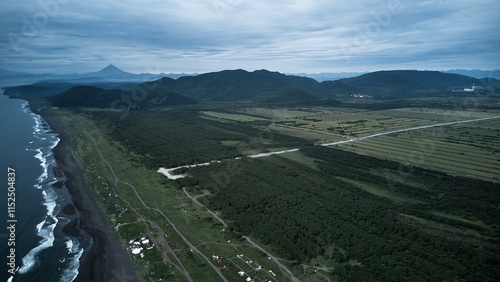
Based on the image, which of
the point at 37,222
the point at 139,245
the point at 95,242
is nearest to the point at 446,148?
the point at 139,245

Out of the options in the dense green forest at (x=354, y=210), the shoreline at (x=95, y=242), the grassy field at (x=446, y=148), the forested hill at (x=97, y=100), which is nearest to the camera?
the shoreline at (x=95, y=242)

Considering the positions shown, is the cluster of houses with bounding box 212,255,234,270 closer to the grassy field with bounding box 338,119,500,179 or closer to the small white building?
the small white building

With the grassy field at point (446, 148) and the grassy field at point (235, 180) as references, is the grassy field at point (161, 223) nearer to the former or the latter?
the grassy field at point (235, 180)

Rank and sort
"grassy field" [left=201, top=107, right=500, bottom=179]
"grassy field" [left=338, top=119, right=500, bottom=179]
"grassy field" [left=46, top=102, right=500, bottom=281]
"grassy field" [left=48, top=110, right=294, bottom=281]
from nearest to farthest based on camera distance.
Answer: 1. "grassy field" [left=48, top=110, right=294, bottom=281]
2. "grassy field" [left=46, top=102, right=500, bottom=281]
3. "grassy field" [left=338, top=119, right=500, bottom=179]
4. "grassy field" [left=201, top=107, right=500, bottom=179]

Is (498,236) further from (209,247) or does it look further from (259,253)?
(209,247)

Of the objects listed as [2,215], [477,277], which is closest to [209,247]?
[477,277]

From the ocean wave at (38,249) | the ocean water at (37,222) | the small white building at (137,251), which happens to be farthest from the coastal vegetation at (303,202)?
the ocean wave at (38,249)

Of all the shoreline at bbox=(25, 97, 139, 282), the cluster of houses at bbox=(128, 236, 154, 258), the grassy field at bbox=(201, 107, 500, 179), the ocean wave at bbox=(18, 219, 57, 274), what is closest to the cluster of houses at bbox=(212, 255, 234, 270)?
the cluster of houses at bbox=(128, 236, 154, 258)
